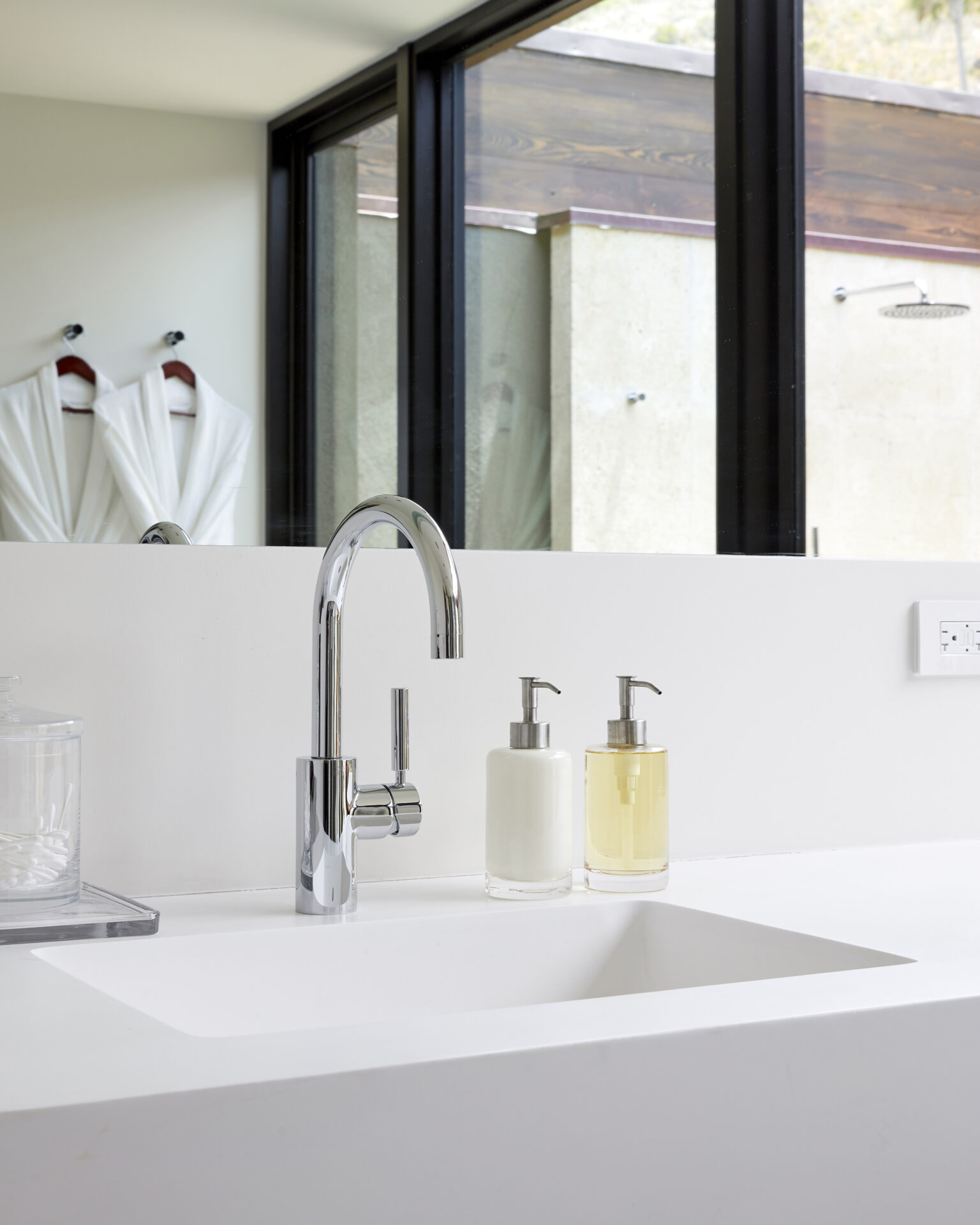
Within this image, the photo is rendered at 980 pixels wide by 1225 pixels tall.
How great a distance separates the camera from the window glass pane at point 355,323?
3.99 ft

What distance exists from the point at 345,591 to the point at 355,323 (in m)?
0.30

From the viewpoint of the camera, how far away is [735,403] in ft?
4.65

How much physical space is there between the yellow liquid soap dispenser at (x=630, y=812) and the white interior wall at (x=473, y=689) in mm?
136

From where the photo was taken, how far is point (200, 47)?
3.85ft

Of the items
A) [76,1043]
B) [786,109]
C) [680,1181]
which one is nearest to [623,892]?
[680,1181]

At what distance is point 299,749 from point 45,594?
0.25 metres

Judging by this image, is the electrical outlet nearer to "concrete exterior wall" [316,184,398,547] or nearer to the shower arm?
the shower arm

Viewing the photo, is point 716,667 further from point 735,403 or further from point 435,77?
point 435,77

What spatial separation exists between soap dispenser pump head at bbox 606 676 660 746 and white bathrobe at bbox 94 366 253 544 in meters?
0.37

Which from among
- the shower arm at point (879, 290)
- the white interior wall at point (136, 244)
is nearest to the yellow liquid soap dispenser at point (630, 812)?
the white interior wall at point (136, 244)

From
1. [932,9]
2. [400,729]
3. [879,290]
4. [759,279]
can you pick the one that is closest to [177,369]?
[400,729]

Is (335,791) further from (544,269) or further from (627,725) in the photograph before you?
(544,269)

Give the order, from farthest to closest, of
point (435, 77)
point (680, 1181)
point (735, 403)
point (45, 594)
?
point (735, 403) < point (435, 77) < point (45, 594) < point (680, 1181)

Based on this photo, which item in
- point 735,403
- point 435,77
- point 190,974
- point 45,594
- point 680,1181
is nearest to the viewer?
point 680,1181
